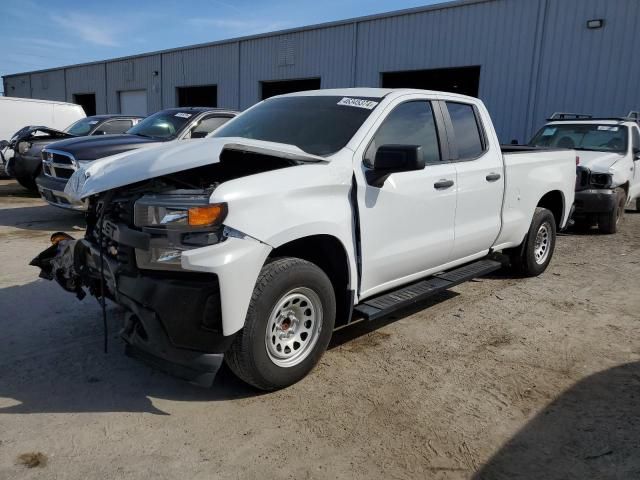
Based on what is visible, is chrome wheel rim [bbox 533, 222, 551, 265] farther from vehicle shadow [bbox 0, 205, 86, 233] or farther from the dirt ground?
vehicle shadow [bbox 0, 205, 86, 233]

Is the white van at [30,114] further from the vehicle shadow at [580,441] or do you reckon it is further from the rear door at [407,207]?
the vehicle shadow at [580,441]

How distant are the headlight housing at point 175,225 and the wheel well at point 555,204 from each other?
4.74 m

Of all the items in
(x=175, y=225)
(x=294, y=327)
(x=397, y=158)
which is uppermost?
(x=397, y=158)

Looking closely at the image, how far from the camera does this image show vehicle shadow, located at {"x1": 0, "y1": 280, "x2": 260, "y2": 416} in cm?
314

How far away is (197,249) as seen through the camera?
2.75 m

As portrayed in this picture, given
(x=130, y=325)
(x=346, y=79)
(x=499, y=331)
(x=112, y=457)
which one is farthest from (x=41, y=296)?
(x=346, y=79)

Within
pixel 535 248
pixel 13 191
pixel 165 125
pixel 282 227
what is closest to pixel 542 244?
pixel 535 248

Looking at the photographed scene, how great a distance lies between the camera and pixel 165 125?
8.41 m

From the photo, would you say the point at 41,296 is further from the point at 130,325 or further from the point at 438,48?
the point at 438,48

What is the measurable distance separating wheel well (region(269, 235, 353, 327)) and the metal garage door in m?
28.3

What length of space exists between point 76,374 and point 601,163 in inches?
335

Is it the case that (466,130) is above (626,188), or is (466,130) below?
above

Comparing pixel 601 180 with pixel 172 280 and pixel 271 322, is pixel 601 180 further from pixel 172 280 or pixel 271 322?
pixel 172 280

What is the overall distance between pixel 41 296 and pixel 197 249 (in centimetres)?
297
